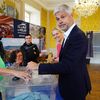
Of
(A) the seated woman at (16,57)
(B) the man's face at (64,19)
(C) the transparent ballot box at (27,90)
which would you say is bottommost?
(A) the seated woman at (16,57)

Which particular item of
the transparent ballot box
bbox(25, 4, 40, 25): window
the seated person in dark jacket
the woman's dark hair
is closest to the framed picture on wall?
the seated person in dark jacket

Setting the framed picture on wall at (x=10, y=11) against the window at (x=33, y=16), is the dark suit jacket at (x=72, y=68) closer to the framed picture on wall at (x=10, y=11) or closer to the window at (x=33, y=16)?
the framed picture on wall at (x=10, y=11)

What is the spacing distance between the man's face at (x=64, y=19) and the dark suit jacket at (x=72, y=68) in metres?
0.06

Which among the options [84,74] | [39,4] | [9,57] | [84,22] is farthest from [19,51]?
[84,22]

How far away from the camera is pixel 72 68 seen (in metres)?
1.54

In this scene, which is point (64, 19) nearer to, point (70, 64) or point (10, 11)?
point (70, 64)

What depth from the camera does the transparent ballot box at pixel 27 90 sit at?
4.74 ft

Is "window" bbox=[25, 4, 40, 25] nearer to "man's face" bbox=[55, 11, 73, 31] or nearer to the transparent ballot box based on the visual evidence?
"man's face" bbox=[55, 11, 73, 31]

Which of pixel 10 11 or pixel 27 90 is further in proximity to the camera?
pixel 10 11

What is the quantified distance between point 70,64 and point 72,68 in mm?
37

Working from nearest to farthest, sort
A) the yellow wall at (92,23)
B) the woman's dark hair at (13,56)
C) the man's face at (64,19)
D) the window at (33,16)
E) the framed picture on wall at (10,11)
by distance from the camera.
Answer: the man's face at (64,19) < the woman's dark hair at (13,56) < the framed picture on wall at (10,11) < the window at (33,16) < the yellow wall at (92,23)

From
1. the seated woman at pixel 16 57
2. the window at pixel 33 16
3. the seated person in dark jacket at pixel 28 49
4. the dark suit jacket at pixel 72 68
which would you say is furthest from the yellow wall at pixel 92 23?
the dark suit jacket at pixel 72 68

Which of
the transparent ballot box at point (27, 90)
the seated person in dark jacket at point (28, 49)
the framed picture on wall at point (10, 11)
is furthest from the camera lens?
the framed picture on wall at point (10, 11)

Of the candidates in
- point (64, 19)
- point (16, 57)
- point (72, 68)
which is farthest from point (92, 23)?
point (72, 68)
